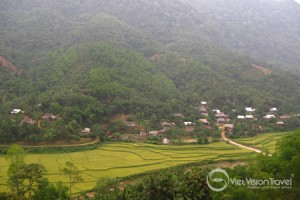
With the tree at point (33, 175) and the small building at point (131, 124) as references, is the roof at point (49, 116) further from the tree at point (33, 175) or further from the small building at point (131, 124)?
the tree at point (33, 175)

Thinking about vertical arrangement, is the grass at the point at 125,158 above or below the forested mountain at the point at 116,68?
below

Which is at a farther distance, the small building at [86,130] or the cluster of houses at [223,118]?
the cluster of houses at [223,118]

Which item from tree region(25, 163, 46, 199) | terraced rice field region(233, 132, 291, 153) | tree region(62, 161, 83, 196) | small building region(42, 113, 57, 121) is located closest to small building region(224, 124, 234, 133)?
terraced rice field region(233, 132, 291, 153)

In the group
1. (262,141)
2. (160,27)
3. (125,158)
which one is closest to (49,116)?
(125,158)

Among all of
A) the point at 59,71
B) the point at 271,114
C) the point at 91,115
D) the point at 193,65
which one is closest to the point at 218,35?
the point at 193,65

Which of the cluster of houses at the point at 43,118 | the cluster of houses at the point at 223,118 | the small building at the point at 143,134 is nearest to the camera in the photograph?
the cluster of houses at the point at 43,118

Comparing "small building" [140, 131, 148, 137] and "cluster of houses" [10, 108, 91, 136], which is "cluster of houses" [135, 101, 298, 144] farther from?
"cluster of houses" [10, 108, 91, 136]

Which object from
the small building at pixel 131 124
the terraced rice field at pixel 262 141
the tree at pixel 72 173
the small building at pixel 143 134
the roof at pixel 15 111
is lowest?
the tree at pixel 72 173

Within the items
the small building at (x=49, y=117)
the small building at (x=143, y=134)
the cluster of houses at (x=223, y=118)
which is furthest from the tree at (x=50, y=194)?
the cluster of houses at (x=223, y=118)
